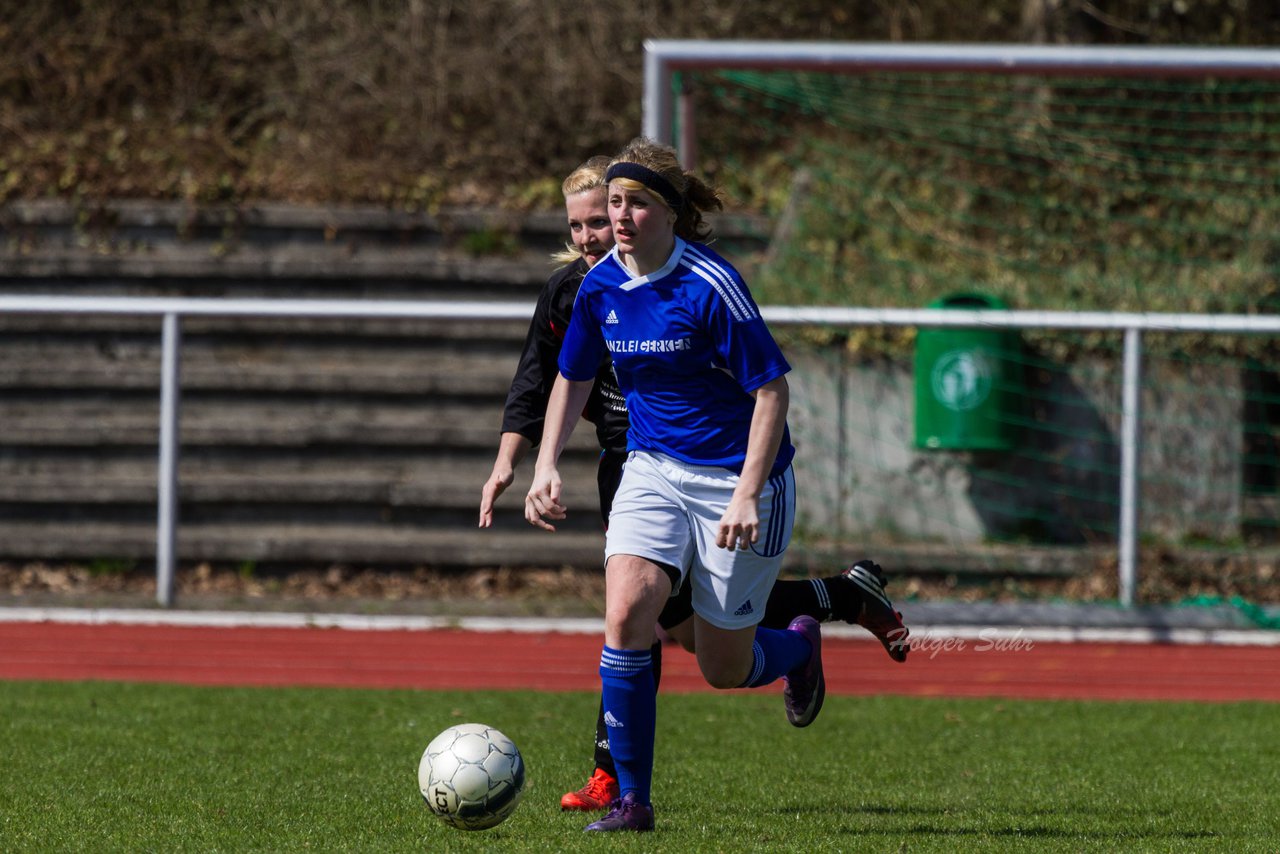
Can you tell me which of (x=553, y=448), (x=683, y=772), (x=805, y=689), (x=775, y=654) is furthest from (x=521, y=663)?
(x=553, y=448)

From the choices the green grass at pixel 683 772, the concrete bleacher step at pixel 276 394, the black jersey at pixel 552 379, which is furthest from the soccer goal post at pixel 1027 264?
the black jersey at pixel 552 379

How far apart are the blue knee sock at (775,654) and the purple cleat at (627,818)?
61cm

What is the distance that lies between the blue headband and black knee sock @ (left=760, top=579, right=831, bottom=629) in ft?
5.04

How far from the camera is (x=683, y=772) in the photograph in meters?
5.29

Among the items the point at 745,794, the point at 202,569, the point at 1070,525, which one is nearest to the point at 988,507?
the point at 1070,525

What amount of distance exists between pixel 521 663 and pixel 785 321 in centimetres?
235

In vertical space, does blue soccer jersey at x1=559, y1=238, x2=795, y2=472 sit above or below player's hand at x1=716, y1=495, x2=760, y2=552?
above

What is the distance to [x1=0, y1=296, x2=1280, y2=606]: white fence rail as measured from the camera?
353 inches

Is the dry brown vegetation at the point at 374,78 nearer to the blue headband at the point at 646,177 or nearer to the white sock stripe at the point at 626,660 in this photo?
the blue headband at the point at 646,177

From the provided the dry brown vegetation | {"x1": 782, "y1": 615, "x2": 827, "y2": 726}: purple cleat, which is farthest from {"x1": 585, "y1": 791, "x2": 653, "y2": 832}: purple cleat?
the dry brown vegetation

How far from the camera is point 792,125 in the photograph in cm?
1330

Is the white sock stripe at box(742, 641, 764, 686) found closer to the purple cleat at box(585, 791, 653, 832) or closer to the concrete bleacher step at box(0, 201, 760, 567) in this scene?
the purple cleat at box(585, 791, 653, 832)

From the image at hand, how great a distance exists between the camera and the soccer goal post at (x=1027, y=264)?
9094 millimetres

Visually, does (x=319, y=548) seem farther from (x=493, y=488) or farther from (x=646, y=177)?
(x=646, y=177)
